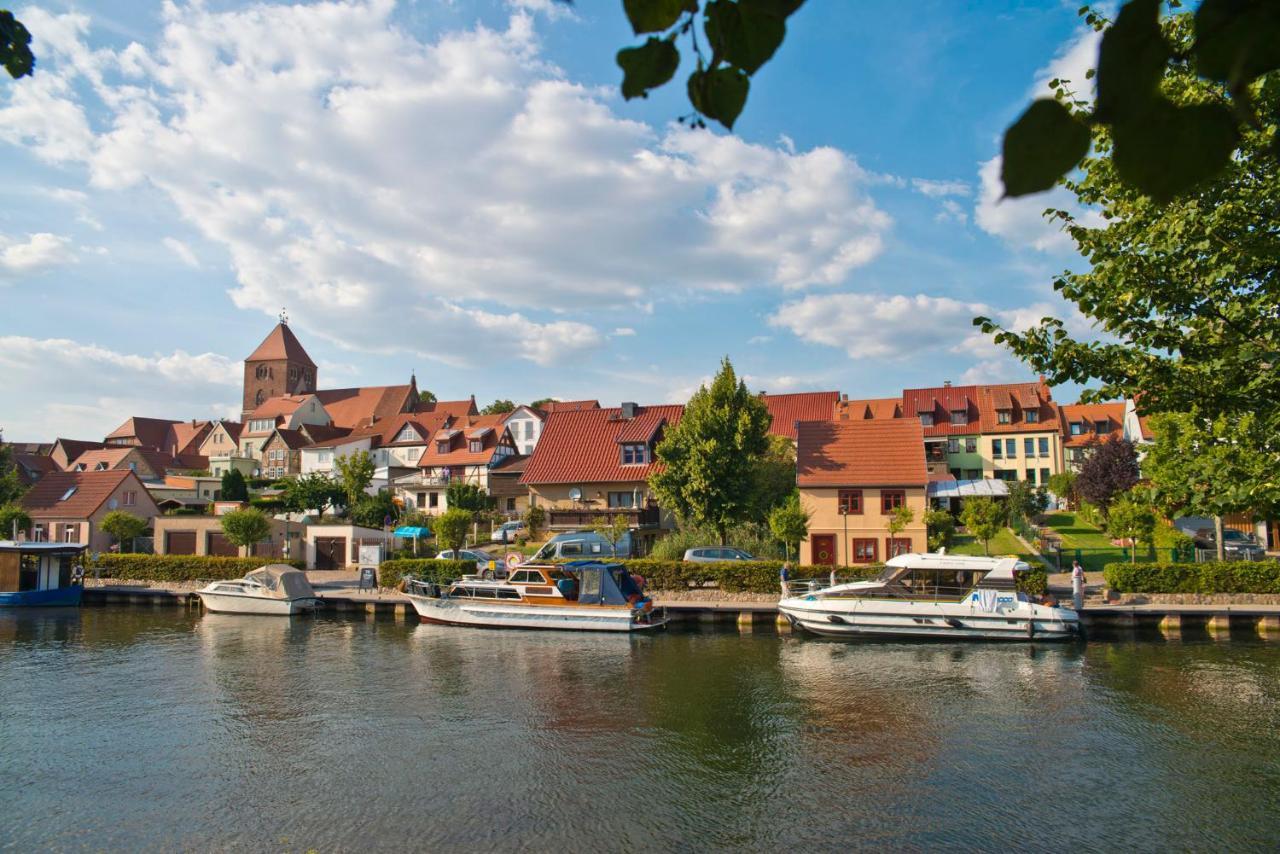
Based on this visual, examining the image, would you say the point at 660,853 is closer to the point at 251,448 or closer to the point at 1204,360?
the point at 1204,360

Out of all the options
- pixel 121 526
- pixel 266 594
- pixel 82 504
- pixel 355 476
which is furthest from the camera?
pixel 355 476

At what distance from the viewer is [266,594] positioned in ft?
116

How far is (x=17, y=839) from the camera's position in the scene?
11977 mm

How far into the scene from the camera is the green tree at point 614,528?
4247 centimetres

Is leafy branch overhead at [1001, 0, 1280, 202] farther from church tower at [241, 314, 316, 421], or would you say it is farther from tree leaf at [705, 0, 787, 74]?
church tower at [241, 314, 316, 421]

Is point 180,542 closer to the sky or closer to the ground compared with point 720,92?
closer to the ground

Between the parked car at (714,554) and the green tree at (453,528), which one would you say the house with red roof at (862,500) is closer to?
the parked car at (714,554)

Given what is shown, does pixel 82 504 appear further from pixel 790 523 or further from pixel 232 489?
pixel 790 523

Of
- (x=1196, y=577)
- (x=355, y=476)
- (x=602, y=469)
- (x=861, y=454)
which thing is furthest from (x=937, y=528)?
(x=355, y=476)

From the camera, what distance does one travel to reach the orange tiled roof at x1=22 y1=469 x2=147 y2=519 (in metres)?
50.7

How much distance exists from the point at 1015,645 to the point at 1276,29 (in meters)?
29.2

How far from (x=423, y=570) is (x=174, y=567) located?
Answer: 14.5 meters

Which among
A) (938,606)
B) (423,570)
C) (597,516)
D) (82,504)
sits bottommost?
(938,606)

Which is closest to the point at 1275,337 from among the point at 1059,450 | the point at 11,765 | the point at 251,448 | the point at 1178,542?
the point at 11,765
